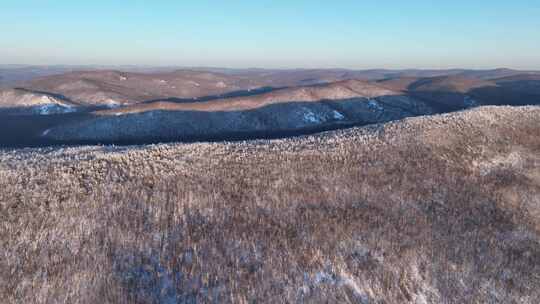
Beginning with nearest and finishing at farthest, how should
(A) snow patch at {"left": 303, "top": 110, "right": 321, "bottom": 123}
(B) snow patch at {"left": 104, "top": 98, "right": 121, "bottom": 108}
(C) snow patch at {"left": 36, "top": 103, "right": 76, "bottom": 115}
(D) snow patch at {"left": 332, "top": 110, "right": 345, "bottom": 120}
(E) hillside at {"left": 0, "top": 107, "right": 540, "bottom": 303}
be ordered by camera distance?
(E) hillside at {"left": 0, "top": 107, "right": 540, "bottom": 303} → (A) snow patch at {"left": 303, "top": 110, "right": 321, "bottom": 123} → (D) snow patch at {"left": 332, "top": 110, "right": 345, "bottom": 120} → (C) snow patch at {"left": 36, "top": 103, "right": 76, "bottom": 115} → (B) snow patch at {"left": 104, "top": 98, "right": 121, "bottom": 108}

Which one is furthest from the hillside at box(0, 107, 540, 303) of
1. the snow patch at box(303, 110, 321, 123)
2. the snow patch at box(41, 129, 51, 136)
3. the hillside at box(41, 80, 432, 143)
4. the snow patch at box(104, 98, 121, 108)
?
the snow patch at box(104, 98, 121, 108)

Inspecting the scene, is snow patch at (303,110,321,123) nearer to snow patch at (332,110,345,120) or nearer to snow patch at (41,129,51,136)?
snow patch at (332,110,345,120)

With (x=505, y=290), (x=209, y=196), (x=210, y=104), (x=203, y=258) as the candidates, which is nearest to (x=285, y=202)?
(x=209, y=196)

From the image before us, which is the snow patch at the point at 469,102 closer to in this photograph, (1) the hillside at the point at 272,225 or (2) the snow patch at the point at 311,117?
(2) the snow patch at the point at 311,117

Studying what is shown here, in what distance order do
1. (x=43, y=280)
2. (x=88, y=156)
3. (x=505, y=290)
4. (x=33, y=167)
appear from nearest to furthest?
1. (x=43, y=280)
2. (x=505, y=290)
3. (x=33, y=167)
4. (x=88, y=156)

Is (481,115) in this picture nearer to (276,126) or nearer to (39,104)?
(276,126)

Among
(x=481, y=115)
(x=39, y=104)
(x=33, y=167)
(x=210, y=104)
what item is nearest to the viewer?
(x=33, y=167)

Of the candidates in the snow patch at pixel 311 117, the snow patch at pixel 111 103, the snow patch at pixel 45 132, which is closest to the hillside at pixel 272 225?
the snow patch at pixel 45 132

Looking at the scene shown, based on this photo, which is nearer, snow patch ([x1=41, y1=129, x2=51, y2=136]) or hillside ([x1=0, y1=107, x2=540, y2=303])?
hillside ([x1=0, y1=107, x2=540, y2=303])
